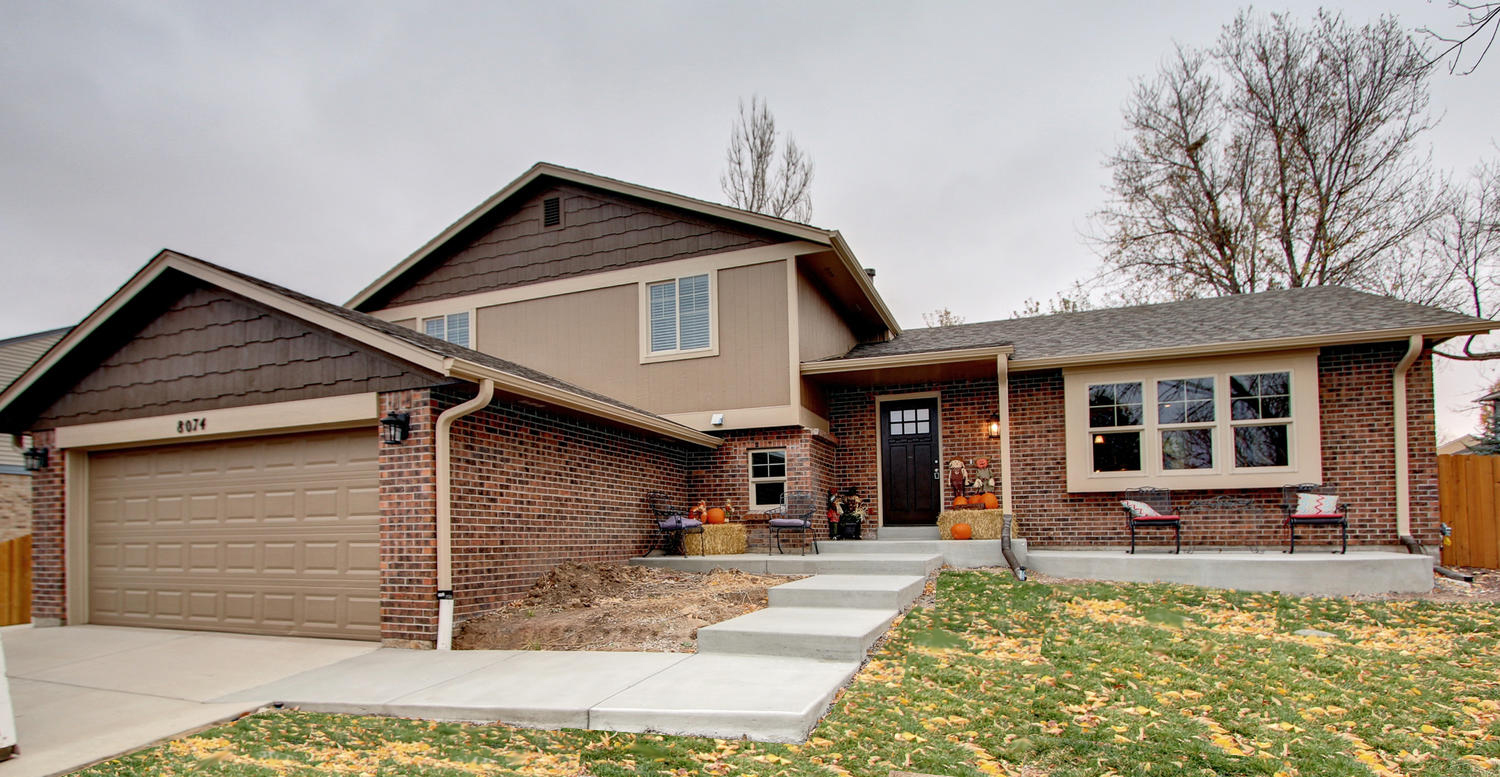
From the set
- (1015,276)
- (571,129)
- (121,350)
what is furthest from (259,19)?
(1015,276)

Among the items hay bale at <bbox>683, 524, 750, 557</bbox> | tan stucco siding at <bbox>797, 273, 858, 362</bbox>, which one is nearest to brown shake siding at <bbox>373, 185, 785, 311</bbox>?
tan stucco siding at <bbox>797, 273, 858, 362</bbox>

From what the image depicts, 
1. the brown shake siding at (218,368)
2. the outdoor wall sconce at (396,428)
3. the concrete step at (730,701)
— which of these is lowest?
the concrete step at (730,701)

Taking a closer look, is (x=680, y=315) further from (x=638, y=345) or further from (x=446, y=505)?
(x=446, y=505)

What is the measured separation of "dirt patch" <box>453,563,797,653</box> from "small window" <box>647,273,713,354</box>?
395 cm

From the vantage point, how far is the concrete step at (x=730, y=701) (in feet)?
14.2

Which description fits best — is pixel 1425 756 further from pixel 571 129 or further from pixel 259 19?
pixel 571 129

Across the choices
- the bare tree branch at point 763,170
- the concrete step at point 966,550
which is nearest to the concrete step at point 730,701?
the concrete step at point 966,550

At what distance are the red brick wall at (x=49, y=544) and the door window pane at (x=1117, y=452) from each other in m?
12.8

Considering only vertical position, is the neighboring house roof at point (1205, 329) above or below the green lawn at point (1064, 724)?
above

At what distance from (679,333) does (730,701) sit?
26.7 feet

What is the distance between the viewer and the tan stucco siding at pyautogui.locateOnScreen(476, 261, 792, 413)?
38.2ft

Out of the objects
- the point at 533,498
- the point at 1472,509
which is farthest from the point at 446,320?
the point at 1472,509

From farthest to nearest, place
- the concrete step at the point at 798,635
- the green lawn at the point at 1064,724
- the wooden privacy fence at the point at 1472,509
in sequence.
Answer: the wooden privacy fence at the point at 1472,509, the concrete step at the point at 798,635, the green lawn at the point at 1064,724

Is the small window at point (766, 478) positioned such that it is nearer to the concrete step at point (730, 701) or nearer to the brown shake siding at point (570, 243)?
the brown shake siding at point (570, 243)
